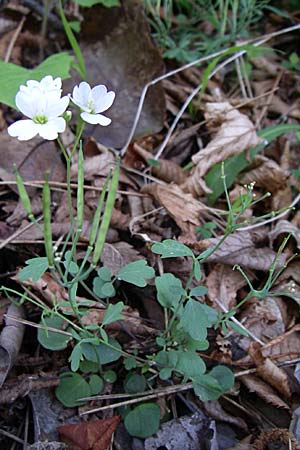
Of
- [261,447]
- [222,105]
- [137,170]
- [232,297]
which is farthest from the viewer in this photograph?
[222,105]

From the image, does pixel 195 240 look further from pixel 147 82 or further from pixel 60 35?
pixel 60 35

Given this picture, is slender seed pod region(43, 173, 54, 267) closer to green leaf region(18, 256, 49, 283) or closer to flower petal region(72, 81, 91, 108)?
green leaf region(18, 256, 49, 283)

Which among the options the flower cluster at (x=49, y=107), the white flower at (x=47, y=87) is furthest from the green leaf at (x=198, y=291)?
the white flower at (x=47, y=87)

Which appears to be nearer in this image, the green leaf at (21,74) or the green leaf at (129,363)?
the green leaf at (129,363)

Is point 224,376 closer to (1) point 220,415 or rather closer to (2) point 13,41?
(1) point 220,415

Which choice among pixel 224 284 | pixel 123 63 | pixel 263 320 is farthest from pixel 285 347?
pixel 123 63

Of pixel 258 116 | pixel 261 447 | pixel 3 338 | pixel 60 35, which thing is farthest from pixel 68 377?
pixel 60 35

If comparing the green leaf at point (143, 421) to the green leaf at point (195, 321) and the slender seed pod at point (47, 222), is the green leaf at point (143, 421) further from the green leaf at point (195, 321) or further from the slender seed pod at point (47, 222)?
the slender seed pod at point (47, 222)
